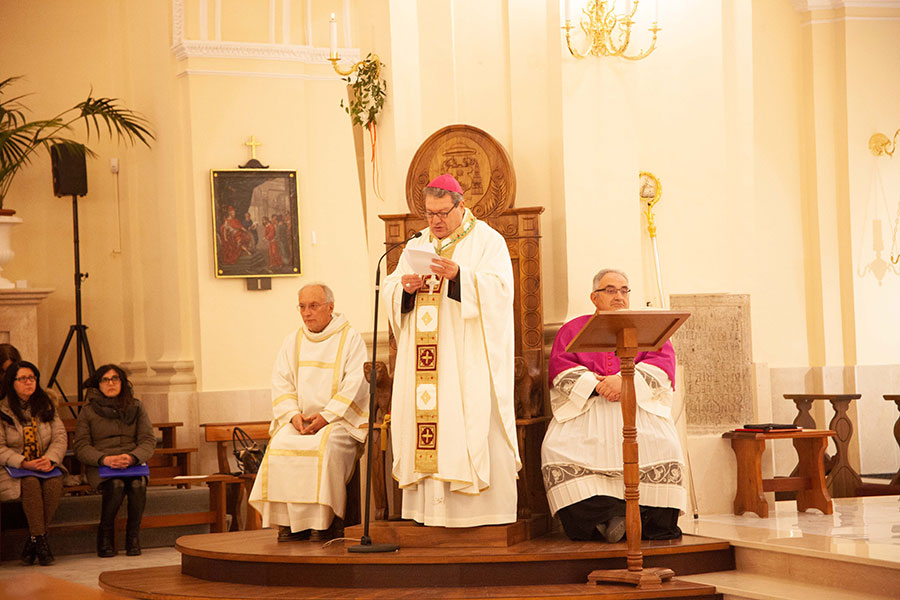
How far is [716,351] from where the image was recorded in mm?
7969

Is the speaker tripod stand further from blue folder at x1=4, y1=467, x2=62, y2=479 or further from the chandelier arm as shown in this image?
the chandelier arm

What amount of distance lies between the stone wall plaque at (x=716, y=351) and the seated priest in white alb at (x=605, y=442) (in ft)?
2.89

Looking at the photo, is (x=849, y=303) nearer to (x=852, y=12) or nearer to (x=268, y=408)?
(x=852, y=12)

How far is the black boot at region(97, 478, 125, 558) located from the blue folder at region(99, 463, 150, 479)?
47 mm

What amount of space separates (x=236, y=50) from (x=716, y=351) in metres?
6.48

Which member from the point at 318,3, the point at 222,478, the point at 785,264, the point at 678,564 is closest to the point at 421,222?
the point at 678,564

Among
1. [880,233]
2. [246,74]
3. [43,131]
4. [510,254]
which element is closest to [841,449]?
[880,233]

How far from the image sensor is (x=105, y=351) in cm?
1358

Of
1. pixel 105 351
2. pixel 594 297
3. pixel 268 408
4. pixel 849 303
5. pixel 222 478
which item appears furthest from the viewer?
pixel 105 351

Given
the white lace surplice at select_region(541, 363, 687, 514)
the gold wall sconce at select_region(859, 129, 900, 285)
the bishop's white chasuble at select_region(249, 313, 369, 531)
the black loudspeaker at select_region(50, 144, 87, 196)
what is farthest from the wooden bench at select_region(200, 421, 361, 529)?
the gold wall sconce at select_region(859, 129, 900, 285)

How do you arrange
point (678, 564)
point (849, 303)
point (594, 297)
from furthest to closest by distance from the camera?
point (849, 303)
point (594, 297)
point (678, 564)

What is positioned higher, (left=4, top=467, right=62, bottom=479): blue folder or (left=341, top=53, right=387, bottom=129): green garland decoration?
(left=341, top=53, right=387, bottom=129): green garland decoration

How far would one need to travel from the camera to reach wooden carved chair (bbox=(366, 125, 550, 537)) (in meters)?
7.12

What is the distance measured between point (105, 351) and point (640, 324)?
29.4ft
